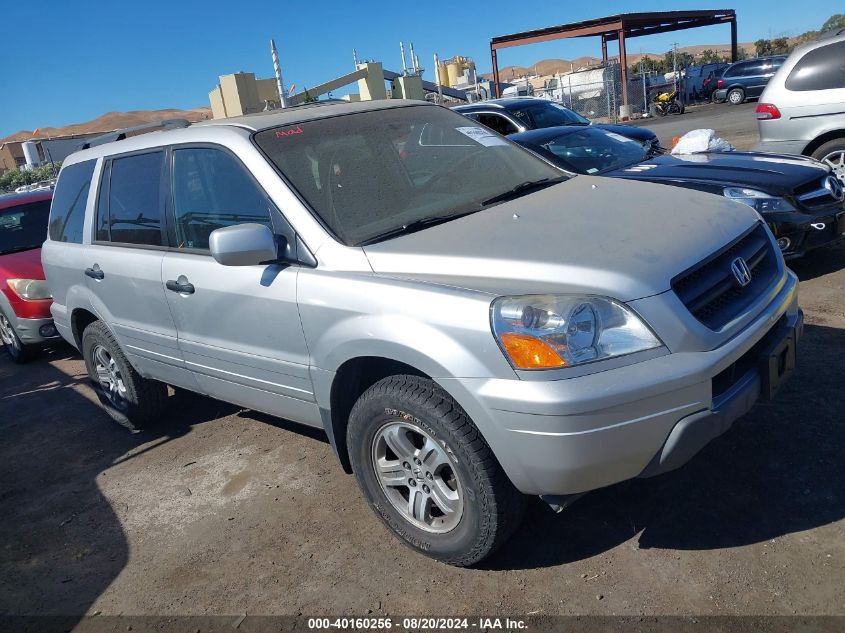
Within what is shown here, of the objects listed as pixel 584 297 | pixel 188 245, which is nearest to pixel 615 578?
pixel 584 297

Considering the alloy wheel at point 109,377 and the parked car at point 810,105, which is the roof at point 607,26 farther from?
the alloy wheel at point 109,377

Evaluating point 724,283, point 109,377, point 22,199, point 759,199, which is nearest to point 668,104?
point 759,199

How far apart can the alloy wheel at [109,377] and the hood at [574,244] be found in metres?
2.88

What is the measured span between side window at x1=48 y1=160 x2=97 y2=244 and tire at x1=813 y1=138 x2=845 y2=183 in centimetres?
691

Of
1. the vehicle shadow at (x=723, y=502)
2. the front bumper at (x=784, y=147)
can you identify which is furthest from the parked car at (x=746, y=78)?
the vehicle shadow at (x=723, y=502)

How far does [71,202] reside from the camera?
5098 millimetres

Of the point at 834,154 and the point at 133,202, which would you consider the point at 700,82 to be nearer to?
the point at 834,154

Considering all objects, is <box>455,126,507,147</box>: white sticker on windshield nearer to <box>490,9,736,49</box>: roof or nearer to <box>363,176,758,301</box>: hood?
<box>363,176,758,301</box>: hood

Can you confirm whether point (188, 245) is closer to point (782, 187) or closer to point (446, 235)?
point (446, 235)

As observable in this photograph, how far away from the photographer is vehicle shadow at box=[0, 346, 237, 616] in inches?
133

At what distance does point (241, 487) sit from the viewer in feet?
13.2

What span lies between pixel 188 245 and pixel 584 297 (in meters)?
2.28

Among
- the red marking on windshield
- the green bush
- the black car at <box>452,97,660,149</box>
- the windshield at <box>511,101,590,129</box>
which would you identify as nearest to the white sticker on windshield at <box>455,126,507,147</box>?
the red marking on windshield

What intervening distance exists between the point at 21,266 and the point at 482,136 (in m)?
5.51
